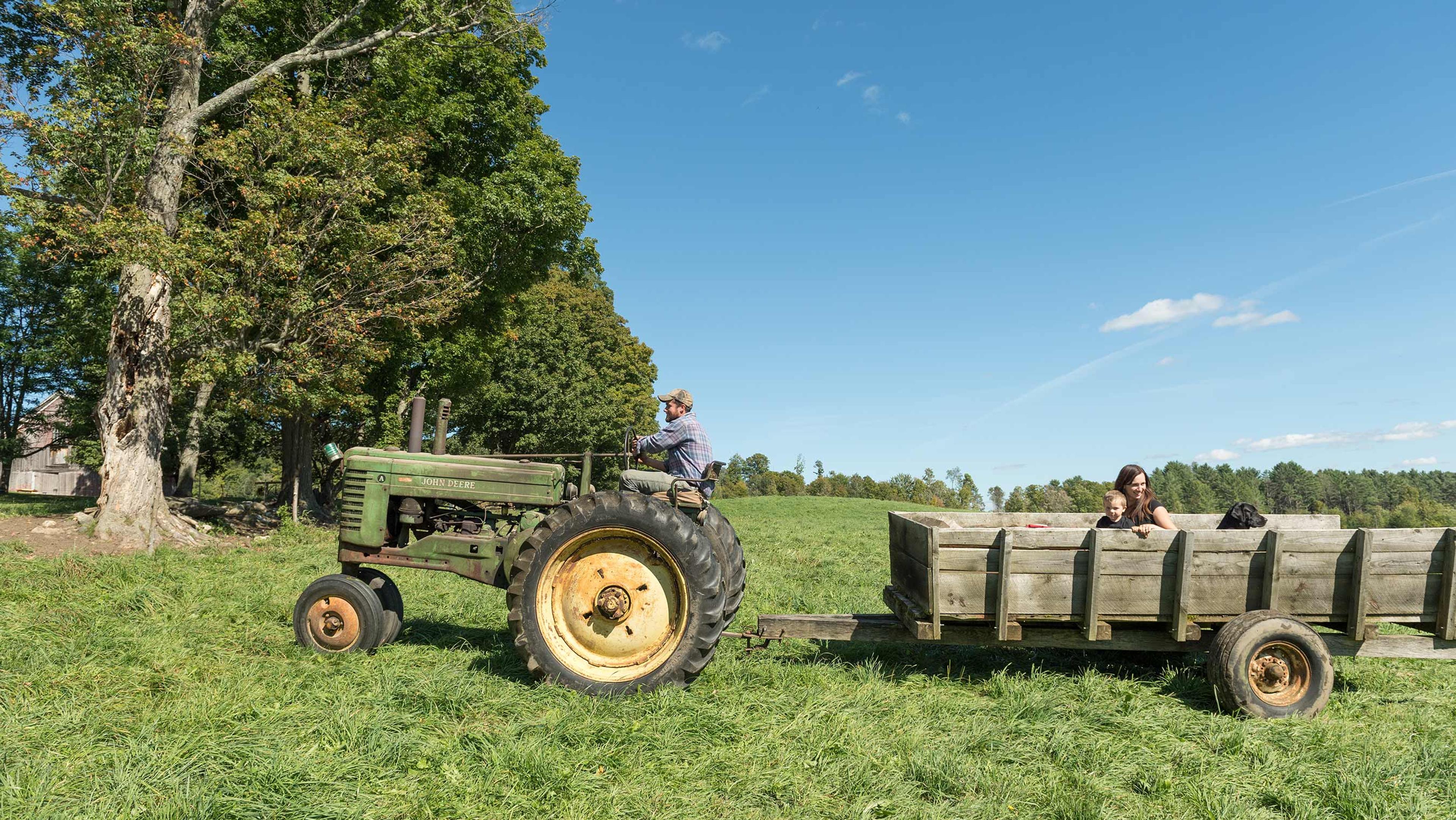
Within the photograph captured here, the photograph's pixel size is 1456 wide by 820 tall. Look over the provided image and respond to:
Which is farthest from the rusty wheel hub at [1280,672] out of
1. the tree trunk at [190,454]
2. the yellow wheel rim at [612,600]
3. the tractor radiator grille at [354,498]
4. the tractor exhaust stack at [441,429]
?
the tree trunk at [190,454]

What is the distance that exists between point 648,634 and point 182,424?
2754cm

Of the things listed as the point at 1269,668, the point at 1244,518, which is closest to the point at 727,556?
the point at 1269,668

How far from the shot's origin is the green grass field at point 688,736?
3.38 m

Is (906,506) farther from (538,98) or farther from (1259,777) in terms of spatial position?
(1259,777)

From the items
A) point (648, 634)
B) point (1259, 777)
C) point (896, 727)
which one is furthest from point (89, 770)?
point (1259, 777)

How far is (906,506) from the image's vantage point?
35.7 m

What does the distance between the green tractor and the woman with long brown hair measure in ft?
10.1

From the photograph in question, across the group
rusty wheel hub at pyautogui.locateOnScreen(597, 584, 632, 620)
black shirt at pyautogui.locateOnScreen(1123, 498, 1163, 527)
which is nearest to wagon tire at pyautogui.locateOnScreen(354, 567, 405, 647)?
rusty wheel hub at pyautogui.locateOnScreen(597, 584, 632, 620)

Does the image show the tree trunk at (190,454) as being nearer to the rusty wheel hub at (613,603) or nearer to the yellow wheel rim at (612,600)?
the yellow wheel rim at (612,600)

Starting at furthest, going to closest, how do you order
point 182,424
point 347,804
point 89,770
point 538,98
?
point 182,424 → point 538,98 → point 89,770 → point 347,804

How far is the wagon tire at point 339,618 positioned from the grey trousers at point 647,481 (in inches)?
80.6

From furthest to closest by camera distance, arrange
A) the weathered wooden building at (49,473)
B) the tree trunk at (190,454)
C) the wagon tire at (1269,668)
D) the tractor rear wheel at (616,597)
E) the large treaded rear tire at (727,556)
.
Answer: the weathered wooden building at (49,473), the tree trunk at (190,454), the large treaded rear tire at (727,556), the tractor rear wheel at (616,597), the wagon tire at (1269,668)

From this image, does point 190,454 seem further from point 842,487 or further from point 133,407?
point 842,487

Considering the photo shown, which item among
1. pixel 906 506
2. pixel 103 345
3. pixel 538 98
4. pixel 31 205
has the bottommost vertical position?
pixel 906 506
